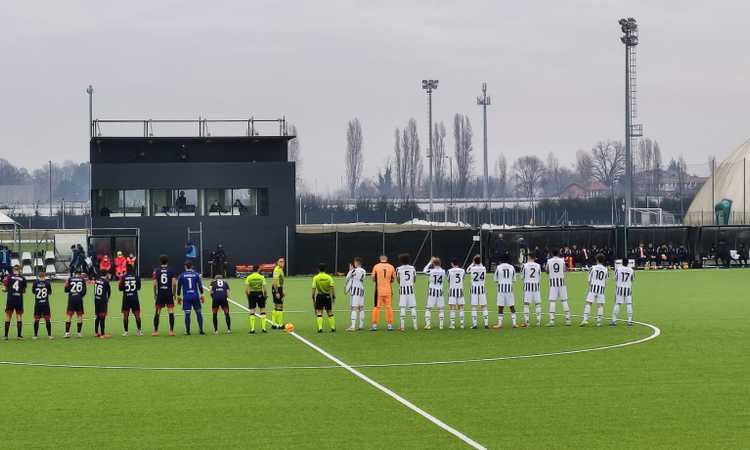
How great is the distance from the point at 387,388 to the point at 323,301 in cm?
995

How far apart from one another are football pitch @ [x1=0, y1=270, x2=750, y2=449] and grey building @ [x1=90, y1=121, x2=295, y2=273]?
30.9 meters

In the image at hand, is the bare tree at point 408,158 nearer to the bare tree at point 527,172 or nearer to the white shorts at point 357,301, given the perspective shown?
the bare tree at point 527,172

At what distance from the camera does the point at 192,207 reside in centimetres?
6325

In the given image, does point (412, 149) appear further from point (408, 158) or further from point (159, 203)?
point (159, 203)

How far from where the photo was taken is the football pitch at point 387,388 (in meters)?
15.1

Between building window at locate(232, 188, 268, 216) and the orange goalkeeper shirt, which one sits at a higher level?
building window at locate(232, 188, 268, 216)

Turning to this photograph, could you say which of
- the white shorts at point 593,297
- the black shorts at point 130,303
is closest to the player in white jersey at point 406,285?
the white shorts at point 593,297

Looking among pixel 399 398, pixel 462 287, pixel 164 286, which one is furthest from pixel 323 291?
pixel 399 398

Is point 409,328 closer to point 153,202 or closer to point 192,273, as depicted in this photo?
point 192,273

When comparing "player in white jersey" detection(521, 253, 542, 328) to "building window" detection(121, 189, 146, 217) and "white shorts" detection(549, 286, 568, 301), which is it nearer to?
"white shorts" detection(549, 286, 568, 301)

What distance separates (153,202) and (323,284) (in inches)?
1416

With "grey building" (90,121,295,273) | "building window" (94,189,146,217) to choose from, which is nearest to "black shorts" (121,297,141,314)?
"grey building" (90,121,295,273)

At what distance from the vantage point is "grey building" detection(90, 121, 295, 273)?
62625mm

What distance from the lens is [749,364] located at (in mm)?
22078
